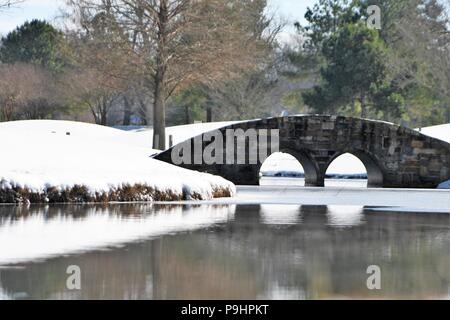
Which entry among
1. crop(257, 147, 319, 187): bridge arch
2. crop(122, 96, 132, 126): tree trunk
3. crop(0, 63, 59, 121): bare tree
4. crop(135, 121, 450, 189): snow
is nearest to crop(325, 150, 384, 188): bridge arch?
crop(257, 147, 319, 187): bridge arch

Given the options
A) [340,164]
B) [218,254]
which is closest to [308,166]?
[340,164]

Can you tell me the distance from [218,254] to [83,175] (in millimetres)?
13845

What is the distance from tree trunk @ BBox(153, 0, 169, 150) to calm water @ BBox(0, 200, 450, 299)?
25.9 m

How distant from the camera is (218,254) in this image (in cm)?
1527

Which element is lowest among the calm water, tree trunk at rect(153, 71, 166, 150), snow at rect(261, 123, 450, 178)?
the calm water

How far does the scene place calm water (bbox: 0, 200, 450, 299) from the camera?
1167 centimetres

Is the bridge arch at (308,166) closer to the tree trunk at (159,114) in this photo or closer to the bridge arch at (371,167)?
the bridge arch at (371,167)

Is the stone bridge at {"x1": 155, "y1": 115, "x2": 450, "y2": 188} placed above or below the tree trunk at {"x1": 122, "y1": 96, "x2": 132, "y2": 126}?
below

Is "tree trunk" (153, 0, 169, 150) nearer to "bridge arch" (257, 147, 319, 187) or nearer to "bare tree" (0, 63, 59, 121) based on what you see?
"bridge arch" (257, 147, 319, 187)

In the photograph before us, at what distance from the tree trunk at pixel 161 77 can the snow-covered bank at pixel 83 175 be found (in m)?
13.4

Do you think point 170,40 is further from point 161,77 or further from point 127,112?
point 127,112

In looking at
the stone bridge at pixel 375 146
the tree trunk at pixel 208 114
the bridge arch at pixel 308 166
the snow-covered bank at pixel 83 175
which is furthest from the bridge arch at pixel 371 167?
the tree trunk at pixel 208 114

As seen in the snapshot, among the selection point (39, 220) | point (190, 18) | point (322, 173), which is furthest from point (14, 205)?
point (190, 18)
